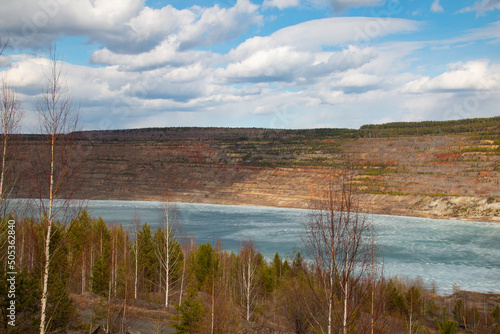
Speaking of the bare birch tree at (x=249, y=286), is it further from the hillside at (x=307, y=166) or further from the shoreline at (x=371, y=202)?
the hillside at (x=307, y=166)

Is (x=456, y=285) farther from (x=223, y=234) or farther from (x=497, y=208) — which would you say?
(x=497, y=208)

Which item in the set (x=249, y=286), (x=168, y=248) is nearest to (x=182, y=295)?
(x=168, y=248)

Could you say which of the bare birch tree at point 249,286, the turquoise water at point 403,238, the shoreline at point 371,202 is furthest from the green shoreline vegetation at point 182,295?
the shoreline at point 371,202

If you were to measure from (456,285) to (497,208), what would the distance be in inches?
1589

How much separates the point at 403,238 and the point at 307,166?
39.8 metres

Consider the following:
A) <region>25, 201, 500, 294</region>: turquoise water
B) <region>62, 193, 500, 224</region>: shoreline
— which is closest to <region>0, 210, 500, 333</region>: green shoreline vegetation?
<region>25, 201, 500, 294</region>: turquoise water

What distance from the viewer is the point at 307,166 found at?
93500 mm

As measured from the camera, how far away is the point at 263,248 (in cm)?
4744

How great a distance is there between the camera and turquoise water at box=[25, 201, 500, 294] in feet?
130

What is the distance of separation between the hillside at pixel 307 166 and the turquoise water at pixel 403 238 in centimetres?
650

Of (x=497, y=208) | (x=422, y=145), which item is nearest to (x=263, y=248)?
(x=497, y=208)

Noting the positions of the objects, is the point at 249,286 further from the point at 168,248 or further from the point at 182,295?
the point at 182,295

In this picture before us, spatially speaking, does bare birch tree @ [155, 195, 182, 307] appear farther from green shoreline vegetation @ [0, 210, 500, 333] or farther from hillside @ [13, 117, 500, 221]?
hillside @ [13, 117, 500, 221]

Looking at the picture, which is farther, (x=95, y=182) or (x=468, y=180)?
(x=95, y=182)
